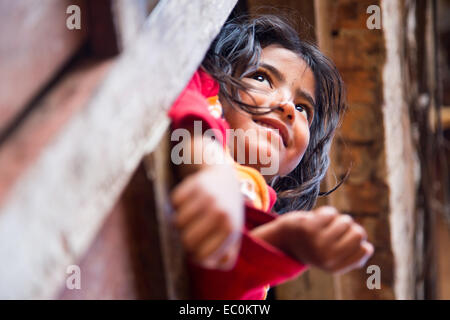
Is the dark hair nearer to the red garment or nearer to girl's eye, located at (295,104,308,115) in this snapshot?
girl's eye, located at (295,104,308,115)

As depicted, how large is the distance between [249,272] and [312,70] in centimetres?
42

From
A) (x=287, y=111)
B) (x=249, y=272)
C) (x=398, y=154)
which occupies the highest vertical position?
(x=287, y=111)

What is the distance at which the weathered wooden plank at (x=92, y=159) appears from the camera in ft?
1.55

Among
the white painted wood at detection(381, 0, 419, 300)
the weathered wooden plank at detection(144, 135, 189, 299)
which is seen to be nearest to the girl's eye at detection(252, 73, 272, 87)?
the weathered wooden plank at detection(144, 135, 189, 299)

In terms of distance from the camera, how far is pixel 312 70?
98 cm

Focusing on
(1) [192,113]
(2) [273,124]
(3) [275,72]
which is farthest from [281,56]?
(1) [192,113]

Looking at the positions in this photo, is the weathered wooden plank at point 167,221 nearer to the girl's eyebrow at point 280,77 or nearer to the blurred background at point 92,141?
the blurred background at point 92,141

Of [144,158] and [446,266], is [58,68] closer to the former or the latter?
[144,158]

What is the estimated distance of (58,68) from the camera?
584 mm

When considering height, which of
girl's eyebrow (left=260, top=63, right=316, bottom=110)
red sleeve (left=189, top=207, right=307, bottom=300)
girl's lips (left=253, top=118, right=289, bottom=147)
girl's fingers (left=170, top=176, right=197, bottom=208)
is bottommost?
red sleeve (left=189, top=207, right=307, bottom=300)

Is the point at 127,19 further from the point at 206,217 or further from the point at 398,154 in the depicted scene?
the point at 398,154

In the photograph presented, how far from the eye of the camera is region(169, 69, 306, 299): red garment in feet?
2.20

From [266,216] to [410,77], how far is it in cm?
152
